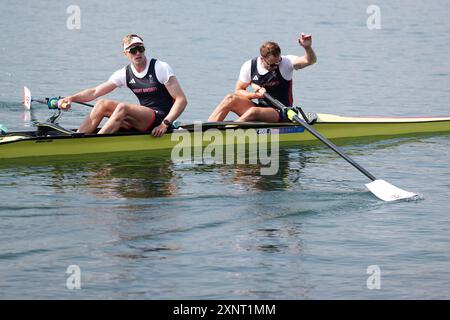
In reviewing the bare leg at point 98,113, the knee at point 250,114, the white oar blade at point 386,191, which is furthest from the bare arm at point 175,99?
the white oar blade at point 386,191

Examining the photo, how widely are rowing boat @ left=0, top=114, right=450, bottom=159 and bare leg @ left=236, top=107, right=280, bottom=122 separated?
0.35 ft

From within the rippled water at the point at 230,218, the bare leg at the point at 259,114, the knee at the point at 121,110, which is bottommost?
the rippled water at the point at 230,218

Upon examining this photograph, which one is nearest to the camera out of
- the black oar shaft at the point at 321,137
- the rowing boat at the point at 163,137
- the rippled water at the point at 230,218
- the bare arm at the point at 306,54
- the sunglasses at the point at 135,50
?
the rippled water at the point at 230,218

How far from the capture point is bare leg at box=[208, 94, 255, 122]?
16.2m

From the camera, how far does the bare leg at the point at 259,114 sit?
1608cm

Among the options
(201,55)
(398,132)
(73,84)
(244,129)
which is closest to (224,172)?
(244,129)

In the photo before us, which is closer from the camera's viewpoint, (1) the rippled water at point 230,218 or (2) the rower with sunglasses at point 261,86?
(1) the rippled water at point 230,218

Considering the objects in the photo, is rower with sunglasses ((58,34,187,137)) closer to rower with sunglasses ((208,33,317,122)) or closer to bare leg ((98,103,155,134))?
bare leg ((98,103,155,134))

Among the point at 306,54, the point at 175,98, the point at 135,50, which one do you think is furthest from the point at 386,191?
the point at 135,50

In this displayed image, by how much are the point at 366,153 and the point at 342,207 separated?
3.63 m

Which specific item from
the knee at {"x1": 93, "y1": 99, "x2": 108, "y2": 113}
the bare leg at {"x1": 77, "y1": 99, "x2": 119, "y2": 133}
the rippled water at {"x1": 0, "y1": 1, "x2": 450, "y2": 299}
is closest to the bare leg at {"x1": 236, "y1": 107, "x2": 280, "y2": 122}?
the rippled water at {"x1": 0, "y1": 1, "x2": 450, "y2": 299}

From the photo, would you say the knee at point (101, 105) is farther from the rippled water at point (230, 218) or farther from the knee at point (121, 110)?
the rippled water at point (230, 218)

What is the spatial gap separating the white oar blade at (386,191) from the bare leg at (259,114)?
2.80 meters

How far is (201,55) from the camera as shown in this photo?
28.0 meters
